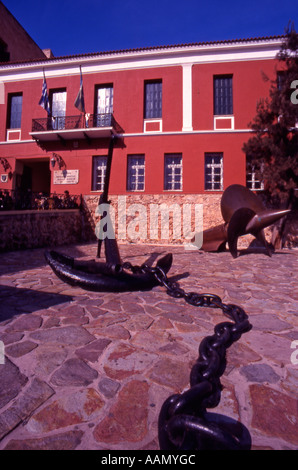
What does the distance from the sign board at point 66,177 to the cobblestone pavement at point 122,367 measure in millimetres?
10729

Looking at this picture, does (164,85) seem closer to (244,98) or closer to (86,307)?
(244,98)

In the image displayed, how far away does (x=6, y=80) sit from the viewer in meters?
14.7

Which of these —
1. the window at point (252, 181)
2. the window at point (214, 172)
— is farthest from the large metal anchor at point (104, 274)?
the window at point (252, 181)

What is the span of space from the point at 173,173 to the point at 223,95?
4749mm

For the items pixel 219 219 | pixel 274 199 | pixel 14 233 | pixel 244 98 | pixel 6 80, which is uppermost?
pixel 6 80

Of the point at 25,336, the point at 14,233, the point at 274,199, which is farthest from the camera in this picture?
the point at 274,199

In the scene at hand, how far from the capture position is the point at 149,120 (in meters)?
12.7

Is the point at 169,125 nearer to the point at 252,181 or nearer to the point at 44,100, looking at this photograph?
the point at 252,181

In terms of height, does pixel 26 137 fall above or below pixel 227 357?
above

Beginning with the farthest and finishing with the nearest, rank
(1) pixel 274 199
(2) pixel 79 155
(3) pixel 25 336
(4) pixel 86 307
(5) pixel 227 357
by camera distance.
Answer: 1. (2) pixel 79 155
2. (1) pixel 274 199
3. (4) pixel 86 307
4. (3) pixel 25 336
5. (5) pixel 227 357

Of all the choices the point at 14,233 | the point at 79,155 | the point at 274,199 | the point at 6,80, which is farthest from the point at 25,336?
the point at 6,80

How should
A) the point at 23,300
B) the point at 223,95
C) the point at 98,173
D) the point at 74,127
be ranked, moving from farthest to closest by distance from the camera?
the point at 74,127
the point at 98,173
the point at 223,95
the point at 23,300

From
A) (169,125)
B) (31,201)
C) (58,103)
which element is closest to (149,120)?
(169,125)

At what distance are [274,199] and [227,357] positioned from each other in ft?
35.8
